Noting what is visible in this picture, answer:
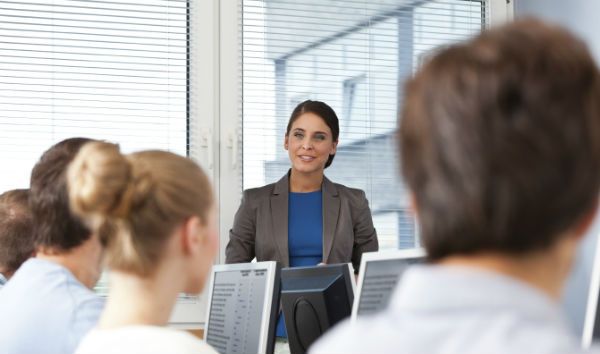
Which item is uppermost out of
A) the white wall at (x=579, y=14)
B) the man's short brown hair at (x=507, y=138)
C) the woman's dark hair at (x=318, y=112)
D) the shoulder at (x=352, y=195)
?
the white wall at (x=579, y=14)

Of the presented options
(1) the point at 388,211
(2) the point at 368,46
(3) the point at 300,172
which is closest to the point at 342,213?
(3) the point at 300,172

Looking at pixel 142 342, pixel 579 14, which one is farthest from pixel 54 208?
pixel 579 14

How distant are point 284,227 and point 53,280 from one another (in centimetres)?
191

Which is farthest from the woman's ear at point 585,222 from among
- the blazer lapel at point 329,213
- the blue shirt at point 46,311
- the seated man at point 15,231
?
the blazer lapel at point 329,213

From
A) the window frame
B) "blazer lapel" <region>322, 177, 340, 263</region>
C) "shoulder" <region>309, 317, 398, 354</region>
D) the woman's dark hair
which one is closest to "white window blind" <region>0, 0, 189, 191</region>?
the window frame

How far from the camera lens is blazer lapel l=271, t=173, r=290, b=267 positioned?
391 centimetres

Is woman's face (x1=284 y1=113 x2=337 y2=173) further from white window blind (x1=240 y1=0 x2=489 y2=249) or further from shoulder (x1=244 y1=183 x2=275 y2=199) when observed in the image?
white window blind (x1=240 y1=0 x2=489 y2=249)

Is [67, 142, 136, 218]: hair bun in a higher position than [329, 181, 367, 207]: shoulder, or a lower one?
higher

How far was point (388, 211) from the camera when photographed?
5.01m

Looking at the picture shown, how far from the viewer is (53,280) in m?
2.10

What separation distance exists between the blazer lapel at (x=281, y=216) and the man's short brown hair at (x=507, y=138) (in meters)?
3.19

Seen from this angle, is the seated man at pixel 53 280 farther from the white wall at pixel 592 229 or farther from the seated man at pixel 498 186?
the white wall at pixel 592 229

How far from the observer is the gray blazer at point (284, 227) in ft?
12.9

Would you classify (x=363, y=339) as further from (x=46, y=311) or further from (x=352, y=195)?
(x=352, y=195)
